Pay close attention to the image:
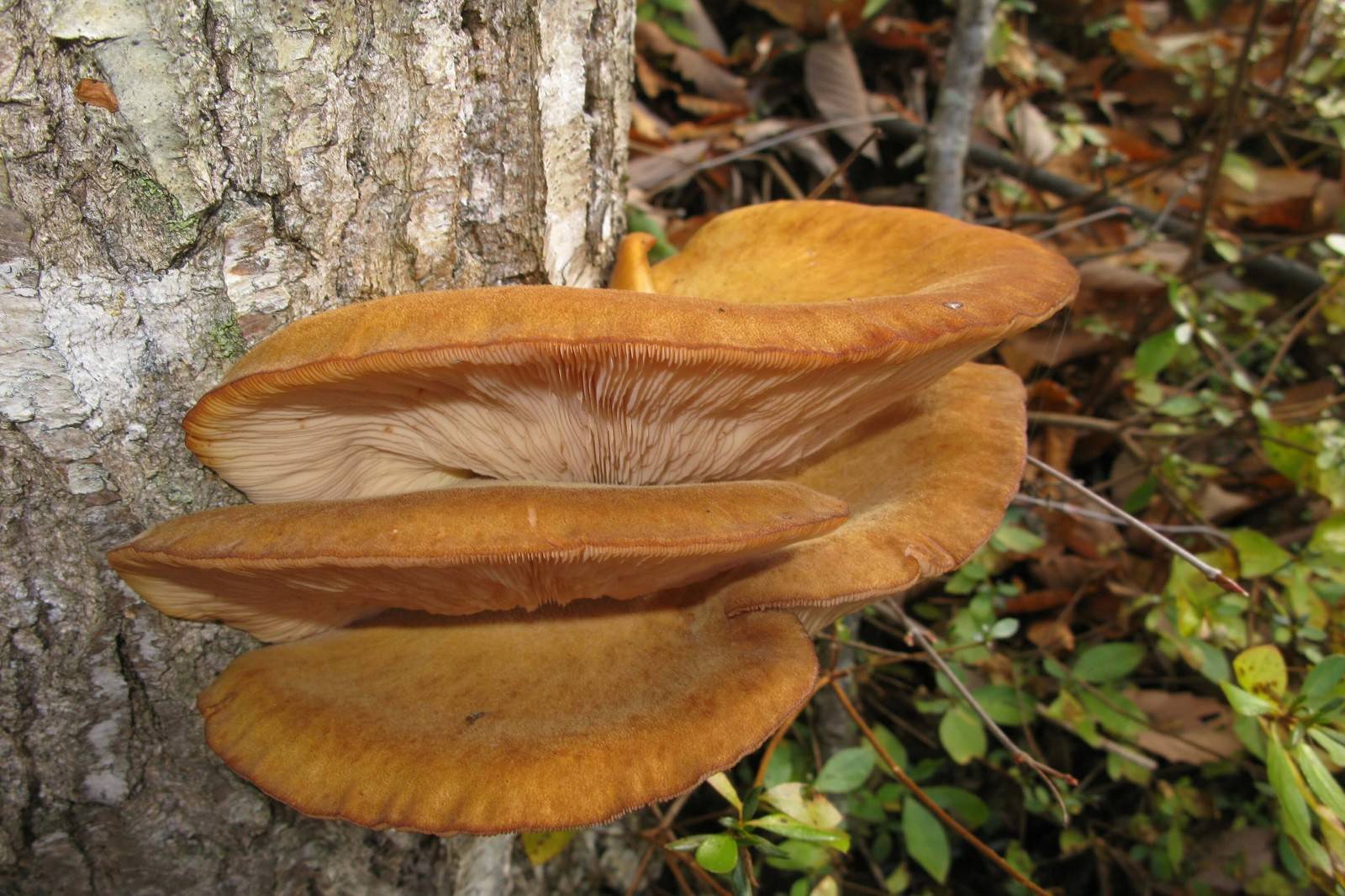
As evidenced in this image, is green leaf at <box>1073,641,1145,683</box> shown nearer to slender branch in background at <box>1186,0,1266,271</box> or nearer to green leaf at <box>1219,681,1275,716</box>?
green leaf at <box>1219,681,1275,716</box>

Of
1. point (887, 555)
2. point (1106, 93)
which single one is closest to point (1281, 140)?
point (1106, 93)

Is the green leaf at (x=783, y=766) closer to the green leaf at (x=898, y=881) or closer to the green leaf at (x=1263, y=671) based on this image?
the green leaf at (x=898, y=881)

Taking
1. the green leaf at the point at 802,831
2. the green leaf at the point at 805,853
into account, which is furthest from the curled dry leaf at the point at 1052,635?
the green leaf at the point at 802,831

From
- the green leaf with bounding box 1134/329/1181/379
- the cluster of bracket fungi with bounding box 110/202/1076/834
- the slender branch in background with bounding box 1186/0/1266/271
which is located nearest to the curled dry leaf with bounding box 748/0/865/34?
the slender branch in background with bounding box 1186/0/1266/271

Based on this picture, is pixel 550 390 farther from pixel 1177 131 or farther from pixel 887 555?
pixel 1177 131

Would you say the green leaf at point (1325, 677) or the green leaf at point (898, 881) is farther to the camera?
the green leaf at point (898, 881)

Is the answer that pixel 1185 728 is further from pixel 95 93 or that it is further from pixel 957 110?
pixel 95 93
